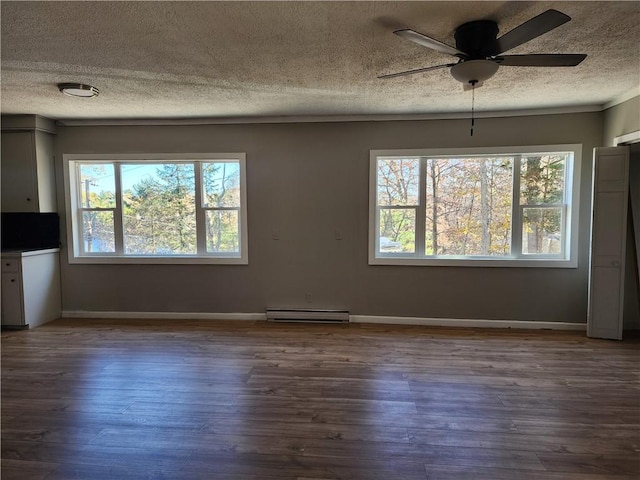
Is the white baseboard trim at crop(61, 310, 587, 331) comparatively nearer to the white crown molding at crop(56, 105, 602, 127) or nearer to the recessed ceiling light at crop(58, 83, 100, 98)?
the white crown molding at crop(56, 105, 602, 127)

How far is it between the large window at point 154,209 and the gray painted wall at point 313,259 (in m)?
0.15

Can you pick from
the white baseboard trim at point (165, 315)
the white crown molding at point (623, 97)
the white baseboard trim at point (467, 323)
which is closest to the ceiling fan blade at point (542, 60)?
the white crown molding at point (623, 97)

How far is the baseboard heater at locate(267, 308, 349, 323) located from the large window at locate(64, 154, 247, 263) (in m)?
0.81

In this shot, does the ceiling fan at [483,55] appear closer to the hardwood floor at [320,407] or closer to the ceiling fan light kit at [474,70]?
the ceiling fan light kit at [474,70]

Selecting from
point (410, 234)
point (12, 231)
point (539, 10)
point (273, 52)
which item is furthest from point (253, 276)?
point (539, 10)

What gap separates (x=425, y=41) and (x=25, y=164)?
16.2 feet

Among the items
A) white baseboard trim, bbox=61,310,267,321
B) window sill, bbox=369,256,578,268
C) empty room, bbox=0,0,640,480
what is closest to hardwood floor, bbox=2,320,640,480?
empty room, bbox=0,0,640,480

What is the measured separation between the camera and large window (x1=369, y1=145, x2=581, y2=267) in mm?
4176

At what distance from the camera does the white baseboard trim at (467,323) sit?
13.8 ft

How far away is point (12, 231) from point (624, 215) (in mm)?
7248

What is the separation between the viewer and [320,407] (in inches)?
97.3

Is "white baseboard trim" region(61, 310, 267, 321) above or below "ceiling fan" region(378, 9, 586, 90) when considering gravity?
below

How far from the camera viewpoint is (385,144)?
14.3ft

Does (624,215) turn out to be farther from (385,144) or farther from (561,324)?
(385,144)
